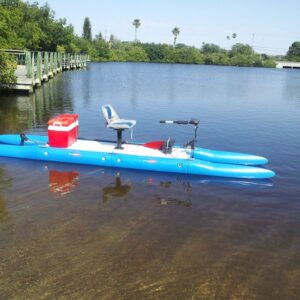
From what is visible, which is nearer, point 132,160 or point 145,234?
point 145,234

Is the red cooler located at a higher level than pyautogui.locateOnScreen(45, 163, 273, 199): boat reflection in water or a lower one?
higher

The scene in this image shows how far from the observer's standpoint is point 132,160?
11.4 metres

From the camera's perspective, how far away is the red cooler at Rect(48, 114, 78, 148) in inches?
458

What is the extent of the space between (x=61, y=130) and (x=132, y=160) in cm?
264

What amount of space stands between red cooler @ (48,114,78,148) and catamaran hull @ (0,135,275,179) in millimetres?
234

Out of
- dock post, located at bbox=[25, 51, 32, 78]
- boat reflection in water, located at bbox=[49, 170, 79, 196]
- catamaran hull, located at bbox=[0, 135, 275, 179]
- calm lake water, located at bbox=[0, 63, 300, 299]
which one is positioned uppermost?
dock post, located at bbox=[25, 51, 32, 78]

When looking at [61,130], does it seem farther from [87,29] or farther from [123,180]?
[87,29]

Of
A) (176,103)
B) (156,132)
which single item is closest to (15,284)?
(156,132)

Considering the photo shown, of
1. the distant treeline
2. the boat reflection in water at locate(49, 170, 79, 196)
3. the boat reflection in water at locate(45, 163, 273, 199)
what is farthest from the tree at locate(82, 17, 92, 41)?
the boat reflection in water at locate(49, 170, 79, 196)

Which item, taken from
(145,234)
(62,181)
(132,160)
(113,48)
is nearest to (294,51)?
(113,48)

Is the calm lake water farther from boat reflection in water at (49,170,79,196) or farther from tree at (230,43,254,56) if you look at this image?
tree at (230,43,254,56)

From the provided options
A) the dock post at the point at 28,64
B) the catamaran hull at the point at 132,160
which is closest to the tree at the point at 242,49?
the dock post at the point at 28,64

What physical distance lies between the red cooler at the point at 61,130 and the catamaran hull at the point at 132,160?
234mm

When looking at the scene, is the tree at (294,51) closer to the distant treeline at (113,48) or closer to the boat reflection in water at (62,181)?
the distant treeline at (113,48)
